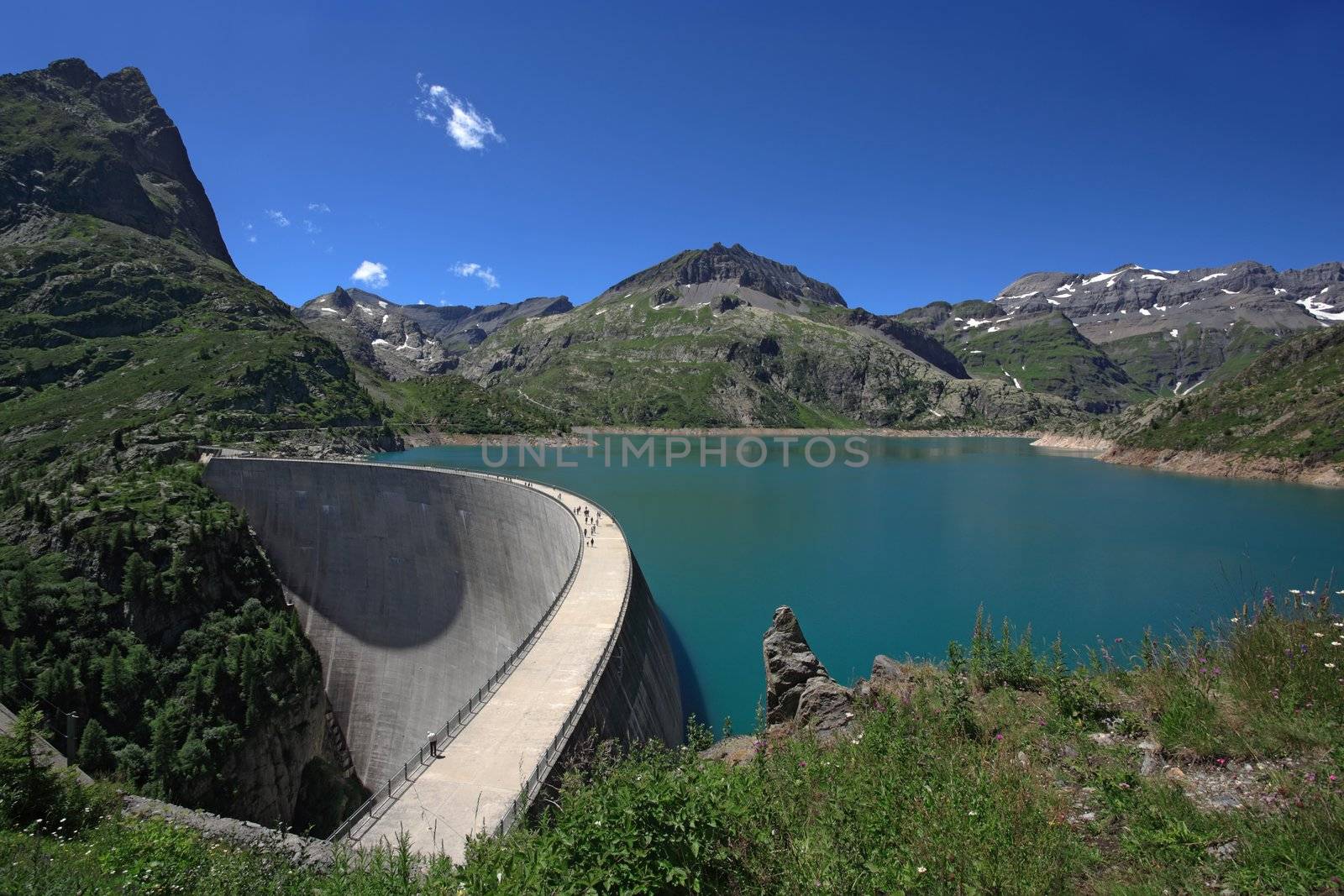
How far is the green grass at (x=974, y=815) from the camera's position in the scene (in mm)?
4375

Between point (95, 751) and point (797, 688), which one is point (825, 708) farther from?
point (95, 751)

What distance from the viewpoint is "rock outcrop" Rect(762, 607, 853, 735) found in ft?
34.1

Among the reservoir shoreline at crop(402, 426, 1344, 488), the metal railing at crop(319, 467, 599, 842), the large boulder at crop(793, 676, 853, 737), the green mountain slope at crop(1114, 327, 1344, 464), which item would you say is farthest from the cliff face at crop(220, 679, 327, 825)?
the green mountain slope at crop(1114, 327, 1344, 464)

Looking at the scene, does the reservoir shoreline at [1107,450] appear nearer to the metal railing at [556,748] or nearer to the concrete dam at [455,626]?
the concrete dam at [455,626]

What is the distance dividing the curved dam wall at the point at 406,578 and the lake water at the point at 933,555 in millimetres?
7860

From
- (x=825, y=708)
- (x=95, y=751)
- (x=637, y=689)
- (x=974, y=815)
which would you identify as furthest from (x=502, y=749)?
(x=95, y=751)

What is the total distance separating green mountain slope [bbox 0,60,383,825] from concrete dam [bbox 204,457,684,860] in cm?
219

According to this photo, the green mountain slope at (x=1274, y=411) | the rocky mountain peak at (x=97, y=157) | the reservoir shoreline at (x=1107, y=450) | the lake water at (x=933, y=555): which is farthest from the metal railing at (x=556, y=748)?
the rocky mountain peak at (x=97, y=157)

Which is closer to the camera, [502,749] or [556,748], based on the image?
[556,748]

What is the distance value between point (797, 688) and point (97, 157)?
604 ft

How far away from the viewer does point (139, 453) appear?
5609 centimetres

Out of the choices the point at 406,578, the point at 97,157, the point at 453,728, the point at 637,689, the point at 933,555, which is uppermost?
the point at 97,157

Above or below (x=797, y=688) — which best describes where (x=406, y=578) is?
below

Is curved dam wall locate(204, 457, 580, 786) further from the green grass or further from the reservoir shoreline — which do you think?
the reservoir shoreline
